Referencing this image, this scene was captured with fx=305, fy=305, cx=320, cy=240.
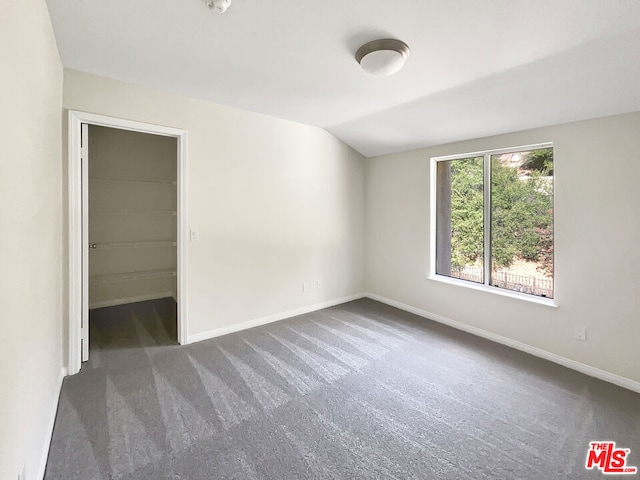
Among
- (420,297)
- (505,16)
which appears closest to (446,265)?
(420,297)

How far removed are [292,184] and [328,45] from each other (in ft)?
6.39

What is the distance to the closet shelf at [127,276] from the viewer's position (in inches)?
167

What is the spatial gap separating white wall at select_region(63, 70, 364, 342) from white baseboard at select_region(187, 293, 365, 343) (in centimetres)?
5

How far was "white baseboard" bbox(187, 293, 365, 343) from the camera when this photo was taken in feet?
10.6

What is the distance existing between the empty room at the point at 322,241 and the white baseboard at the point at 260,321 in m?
0.03

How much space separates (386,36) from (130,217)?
4.29 m

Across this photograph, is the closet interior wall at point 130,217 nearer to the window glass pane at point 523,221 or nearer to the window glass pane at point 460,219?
the window glass pane at point 460,219

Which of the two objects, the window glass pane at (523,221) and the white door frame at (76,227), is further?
the window glass pane at (523,221)

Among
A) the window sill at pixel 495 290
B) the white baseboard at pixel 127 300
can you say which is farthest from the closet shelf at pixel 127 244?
the window sill at pixel 495 290

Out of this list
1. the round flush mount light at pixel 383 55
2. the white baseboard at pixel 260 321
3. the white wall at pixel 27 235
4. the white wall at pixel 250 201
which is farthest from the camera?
the white baseboard at pixel 260 321

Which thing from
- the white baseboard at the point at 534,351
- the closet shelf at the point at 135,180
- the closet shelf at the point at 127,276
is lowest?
the white baseboard at the point at 534,351

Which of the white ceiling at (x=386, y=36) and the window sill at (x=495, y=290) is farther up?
the white ceiling at (x=386, y=36)

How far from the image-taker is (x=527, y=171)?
3.15m

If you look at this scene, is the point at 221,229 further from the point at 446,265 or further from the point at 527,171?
the point at 527,171
